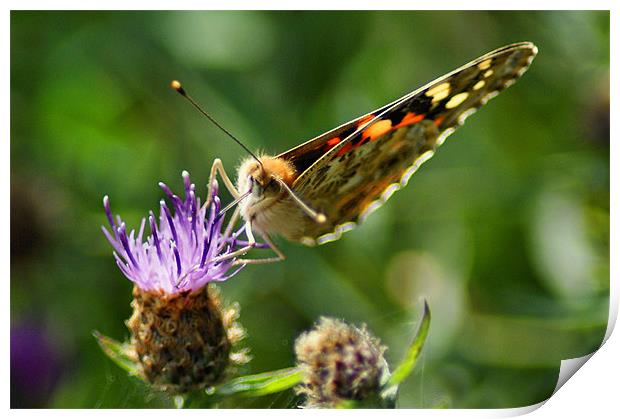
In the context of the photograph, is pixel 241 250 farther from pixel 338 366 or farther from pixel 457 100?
pixel 457 100

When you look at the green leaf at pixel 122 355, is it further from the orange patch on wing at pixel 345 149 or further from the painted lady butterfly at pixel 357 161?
the orange patch on wing at pixel 345 149

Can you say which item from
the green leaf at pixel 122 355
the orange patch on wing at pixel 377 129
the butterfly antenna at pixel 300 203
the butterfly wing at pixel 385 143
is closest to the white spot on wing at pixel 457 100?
the butterfly wing at pixel 385 143

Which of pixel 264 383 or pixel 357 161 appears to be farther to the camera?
pixel 357 161

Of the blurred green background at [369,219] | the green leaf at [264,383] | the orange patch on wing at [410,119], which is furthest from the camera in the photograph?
the blurred green background at [369,219]

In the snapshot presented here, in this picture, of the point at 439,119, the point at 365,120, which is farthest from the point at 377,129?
the point at 439,119

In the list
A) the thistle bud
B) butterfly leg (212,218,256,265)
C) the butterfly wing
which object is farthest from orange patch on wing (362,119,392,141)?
the thistle bud

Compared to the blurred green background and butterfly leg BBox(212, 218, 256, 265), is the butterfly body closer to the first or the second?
butterfly leg BBox(212, 218, 256, 265)
